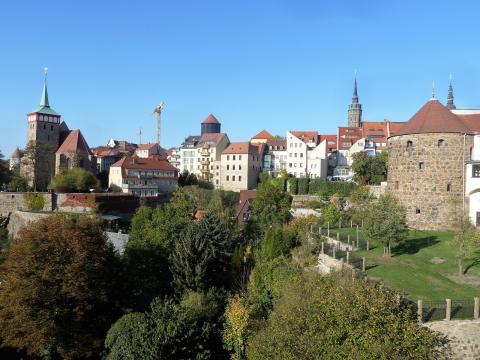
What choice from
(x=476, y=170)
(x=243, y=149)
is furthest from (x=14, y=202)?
(x=476, y=170)

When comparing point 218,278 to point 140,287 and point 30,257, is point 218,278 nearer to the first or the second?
point 140,287

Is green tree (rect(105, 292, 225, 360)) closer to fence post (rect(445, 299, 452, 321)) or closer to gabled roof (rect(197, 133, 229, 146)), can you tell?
fence post (rect(445, 299, 452, 321))

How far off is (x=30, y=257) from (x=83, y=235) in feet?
9.92

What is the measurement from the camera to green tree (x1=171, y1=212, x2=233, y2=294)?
30250 millimetres

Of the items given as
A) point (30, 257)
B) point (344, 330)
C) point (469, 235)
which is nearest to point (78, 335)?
point (30, 257)

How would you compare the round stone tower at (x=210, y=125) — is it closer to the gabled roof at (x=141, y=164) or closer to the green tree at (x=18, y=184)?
the gabled roof at (x=141, y=164)

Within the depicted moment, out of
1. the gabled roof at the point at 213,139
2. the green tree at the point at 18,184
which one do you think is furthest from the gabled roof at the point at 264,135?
the green tree at the point at 18,184

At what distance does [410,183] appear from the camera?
38.3m

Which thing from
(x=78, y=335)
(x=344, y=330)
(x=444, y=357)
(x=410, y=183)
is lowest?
(x=78, y=335)

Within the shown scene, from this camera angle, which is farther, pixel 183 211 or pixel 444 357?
pixel 183 211

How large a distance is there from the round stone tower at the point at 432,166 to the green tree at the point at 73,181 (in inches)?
1665

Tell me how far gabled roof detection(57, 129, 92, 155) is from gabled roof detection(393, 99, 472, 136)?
53672 millimetres

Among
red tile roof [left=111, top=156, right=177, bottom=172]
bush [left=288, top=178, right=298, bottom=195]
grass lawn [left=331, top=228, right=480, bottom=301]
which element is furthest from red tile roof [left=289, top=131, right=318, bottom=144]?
grass lawn [left=331, top=228, right=480, bottom=301]

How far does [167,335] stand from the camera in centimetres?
2073
